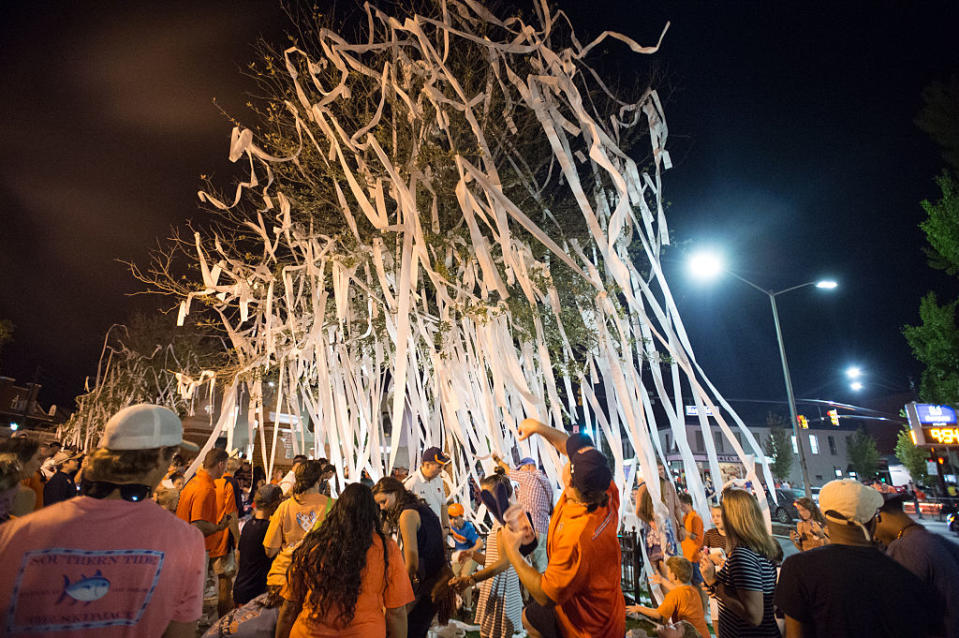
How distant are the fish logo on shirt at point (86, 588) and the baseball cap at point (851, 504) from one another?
251 cm

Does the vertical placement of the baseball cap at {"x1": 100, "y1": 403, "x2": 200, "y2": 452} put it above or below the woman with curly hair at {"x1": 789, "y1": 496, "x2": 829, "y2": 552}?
above

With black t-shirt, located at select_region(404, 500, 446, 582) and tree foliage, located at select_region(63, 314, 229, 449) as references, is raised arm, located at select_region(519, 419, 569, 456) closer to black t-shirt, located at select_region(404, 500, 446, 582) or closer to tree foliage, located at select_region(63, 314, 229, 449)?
black t-shirt, located at select_region(404, 500, 446, 582)

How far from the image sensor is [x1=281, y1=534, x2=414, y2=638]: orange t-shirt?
220cm

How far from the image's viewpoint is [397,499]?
3.42 metres

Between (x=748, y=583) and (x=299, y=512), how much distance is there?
2904 mm

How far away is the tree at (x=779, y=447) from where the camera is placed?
4016 centimetres

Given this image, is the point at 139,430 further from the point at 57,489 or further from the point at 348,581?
the point at 57,489

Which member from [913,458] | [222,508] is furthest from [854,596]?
[913,458]

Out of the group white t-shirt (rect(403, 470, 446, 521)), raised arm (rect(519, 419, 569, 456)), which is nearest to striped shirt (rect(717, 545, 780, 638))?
raised arm (rect(519, 419, 569, 456))

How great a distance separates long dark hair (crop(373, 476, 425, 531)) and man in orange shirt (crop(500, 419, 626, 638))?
1.33m

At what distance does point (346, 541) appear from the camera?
2.30m

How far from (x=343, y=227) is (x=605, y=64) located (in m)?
4.03

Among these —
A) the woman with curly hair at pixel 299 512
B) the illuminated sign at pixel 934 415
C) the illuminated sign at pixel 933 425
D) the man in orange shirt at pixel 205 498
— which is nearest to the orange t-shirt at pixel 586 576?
the woman with curly hair at pixel 299 512

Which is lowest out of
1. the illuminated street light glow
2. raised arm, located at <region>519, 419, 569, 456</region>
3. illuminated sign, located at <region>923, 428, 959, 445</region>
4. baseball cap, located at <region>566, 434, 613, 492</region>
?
baseball cap, located at <region>566, 434, 613, 492</region>
